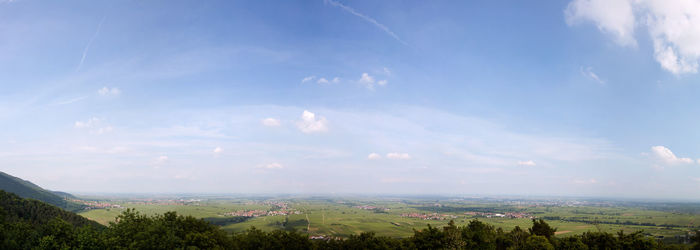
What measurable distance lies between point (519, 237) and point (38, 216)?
8592 centimetres

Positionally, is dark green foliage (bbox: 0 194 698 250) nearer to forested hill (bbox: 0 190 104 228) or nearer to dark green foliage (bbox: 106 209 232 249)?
dark green foliage (bbox: 106 209 232 249)

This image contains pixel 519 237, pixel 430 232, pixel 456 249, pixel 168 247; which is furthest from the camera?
pixel 519 237

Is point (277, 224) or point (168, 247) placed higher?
point (168, 247)

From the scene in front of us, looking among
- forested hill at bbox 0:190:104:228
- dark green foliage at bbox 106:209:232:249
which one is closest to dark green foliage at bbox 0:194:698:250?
dark green foliage at bbox 106:209:232:249

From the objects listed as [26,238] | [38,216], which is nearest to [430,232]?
[26,238]

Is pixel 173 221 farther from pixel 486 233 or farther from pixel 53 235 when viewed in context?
pixel 486 233

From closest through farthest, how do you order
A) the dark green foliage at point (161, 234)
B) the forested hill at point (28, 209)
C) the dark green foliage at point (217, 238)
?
the dark green foliage at point (161, 234)
the dark green foliage at point (217, 238)
the forested hill at point (28, 209)

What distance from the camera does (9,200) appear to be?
69688 mm

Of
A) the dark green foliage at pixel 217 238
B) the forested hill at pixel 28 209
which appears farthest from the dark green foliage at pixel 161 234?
the forested hill at pixel 28 209

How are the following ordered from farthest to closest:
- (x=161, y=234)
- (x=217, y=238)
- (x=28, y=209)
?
(x=28, y=209) < (x=217, y=238) < (x=161, y=234)

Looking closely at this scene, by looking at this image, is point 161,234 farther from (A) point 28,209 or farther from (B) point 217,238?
(A) point 28,209

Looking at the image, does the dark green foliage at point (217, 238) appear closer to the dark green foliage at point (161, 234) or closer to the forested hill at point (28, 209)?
the dark green foliage at point (161, 234)

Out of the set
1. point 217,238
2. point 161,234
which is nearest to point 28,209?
point 217,238

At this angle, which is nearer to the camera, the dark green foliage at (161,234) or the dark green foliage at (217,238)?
the dark green foliage at (161,234)
